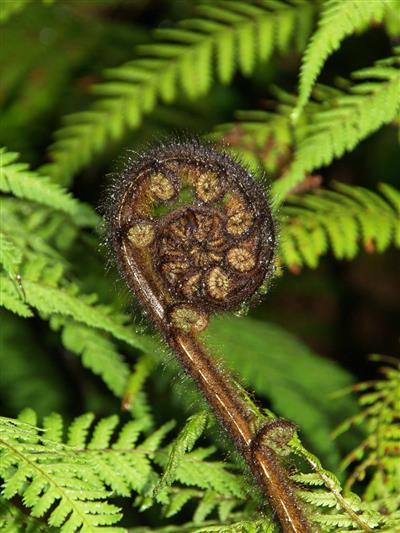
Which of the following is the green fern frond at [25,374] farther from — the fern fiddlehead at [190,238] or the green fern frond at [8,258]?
the fern fiddlehead at [190,238]

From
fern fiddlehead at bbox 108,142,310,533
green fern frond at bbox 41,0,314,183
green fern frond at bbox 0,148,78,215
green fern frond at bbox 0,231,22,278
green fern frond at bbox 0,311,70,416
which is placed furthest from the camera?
green fern frond at bbox 0,311,70,416

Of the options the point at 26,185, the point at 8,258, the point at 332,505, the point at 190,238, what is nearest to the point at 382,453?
the point at 332,505

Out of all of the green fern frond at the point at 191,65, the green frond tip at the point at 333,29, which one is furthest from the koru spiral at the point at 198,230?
the green fern frond at the point at 191,65

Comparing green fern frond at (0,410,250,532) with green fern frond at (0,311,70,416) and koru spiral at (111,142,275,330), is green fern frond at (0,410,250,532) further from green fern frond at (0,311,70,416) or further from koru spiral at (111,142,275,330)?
green fern frond at (0,311,70,416)

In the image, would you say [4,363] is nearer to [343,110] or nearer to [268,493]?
[343,110]

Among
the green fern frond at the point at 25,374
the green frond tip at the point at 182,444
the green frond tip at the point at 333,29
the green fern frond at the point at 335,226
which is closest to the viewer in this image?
the green frond tip at the point at 182,444

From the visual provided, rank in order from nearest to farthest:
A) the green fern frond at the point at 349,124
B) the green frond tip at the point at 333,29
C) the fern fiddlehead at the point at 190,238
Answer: the fern fiddlehead at the point at 190,238
the green frond tip at the point at 333,29
the green fern frond at the point at 349,124

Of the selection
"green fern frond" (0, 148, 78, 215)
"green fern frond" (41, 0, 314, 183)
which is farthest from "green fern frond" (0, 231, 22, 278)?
"green fern frond" (41, 0, 314, 183)
